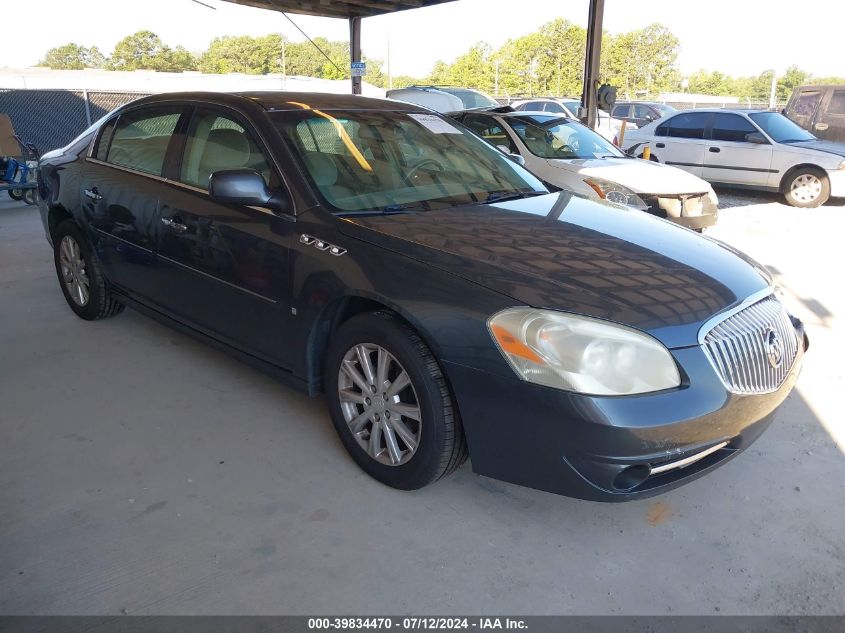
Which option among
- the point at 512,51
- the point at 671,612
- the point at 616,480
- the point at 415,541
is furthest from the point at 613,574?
the point at 512,51

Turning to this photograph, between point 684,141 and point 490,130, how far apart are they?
5.02 m

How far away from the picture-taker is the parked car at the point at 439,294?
229cm

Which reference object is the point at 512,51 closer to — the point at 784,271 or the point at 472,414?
the point at 784,271

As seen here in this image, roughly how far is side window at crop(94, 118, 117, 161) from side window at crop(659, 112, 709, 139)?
10.1 metres

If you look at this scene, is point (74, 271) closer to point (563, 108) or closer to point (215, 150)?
point (215, 150)

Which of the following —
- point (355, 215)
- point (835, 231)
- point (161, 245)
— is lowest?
point (835, 231)

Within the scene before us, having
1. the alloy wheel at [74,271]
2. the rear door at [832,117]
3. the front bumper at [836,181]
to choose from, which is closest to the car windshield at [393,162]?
the alloy wheel at [74,271]

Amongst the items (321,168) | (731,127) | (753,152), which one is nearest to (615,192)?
(321,168)

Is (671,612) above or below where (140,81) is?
below

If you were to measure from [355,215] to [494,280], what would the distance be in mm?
830

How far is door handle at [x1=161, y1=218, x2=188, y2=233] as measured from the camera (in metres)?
3.58

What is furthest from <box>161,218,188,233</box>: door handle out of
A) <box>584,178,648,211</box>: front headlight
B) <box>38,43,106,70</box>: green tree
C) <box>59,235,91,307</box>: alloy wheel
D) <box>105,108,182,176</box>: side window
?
<box>38,43,106,70</box>: green tree

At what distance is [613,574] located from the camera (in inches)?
94.3

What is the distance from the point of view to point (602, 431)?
2205mm
